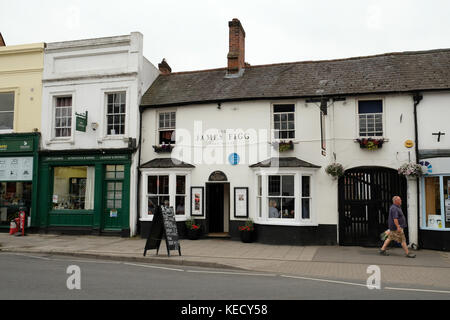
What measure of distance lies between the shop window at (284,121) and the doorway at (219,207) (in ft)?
10.6

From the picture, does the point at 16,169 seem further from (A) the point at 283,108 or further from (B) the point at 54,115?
(A) the point at 283,108

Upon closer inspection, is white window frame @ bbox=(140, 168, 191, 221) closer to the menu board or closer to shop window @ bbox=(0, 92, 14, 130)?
the menu board

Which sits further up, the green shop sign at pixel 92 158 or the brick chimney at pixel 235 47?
the brick chimney at pixel 235 47

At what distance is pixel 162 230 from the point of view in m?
11.8

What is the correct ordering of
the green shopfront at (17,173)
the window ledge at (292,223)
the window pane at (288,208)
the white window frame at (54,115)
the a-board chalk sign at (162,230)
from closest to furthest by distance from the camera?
the a-board chalk sign at (162,230)
the window ledge at (292,223)
the window pane at (288,208)
the white window frame at (54,115)
the green shopfront at (17,173)

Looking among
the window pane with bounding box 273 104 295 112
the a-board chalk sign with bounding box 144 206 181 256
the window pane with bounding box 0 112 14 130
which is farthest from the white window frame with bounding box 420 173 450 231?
the window pane with bounding box 0 112 14 130

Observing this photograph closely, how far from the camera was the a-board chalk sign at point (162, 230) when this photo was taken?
11539 millimetres

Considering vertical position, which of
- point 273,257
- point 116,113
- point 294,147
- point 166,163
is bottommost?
point 273,257

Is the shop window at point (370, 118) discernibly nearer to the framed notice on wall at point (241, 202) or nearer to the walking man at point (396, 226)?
the walking man at point (396, 226)

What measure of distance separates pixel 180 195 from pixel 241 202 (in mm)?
2539

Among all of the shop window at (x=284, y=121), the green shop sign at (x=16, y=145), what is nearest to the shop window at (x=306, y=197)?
the shop window at (x=284, y=121)

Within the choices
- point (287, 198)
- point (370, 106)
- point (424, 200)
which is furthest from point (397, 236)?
point (370, 106)

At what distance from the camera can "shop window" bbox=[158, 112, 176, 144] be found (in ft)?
55.1

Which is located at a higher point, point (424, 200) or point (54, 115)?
point (54, 115)
